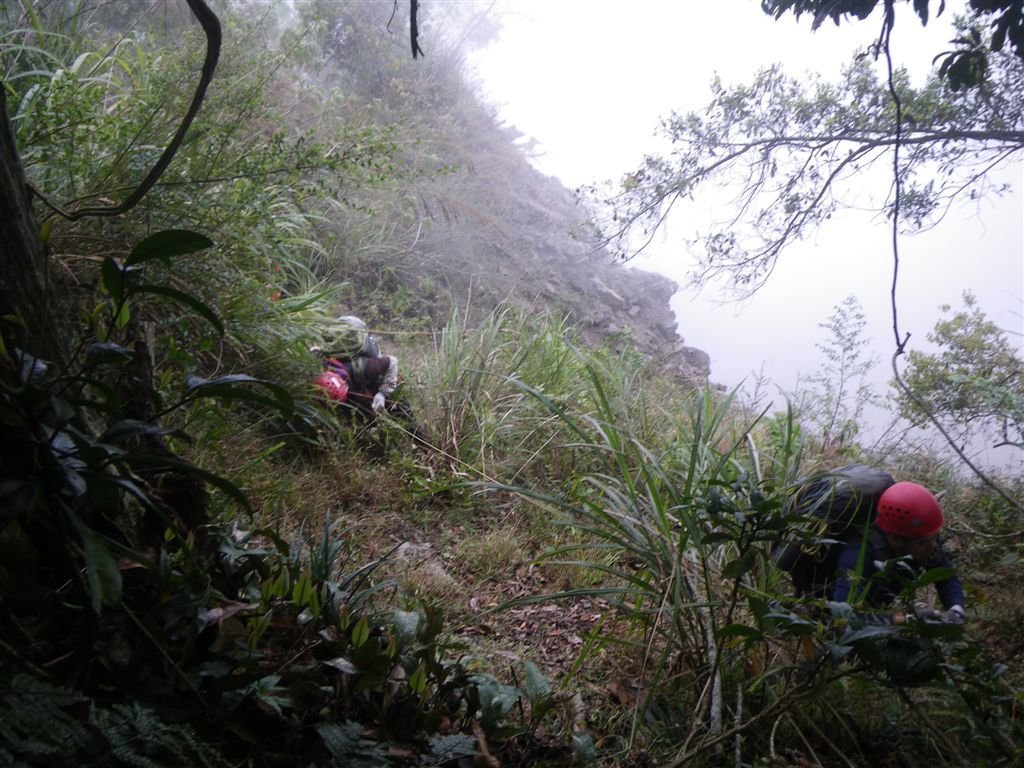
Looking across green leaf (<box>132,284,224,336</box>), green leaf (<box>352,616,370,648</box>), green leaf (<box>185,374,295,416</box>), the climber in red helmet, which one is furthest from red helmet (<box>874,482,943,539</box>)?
green leaf (<box>132,284,224,336</box>)

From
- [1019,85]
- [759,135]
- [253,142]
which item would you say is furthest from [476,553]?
[1019,85]

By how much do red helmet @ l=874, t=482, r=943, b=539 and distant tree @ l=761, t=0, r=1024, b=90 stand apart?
159 cm

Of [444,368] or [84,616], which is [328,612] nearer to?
[84,616]

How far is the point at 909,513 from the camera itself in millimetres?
2635

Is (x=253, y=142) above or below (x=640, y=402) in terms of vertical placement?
above

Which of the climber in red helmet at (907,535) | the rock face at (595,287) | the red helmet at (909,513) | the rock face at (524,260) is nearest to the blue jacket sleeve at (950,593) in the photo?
the climber in red helmet at (907,535)

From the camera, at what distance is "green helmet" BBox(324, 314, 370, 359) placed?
3.87m

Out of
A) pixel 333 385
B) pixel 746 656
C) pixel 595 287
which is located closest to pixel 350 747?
pixel 746 656

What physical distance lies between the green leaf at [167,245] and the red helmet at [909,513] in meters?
2.83

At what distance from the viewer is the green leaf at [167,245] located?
84 cm

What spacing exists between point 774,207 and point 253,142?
3.70m

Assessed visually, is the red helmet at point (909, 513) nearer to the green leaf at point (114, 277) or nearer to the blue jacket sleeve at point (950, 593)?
the blue jacket sleeve at point (950, 593)

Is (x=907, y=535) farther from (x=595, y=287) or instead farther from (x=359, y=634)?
(x=595, y=287)

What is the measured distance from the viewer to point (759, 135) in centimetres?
480
